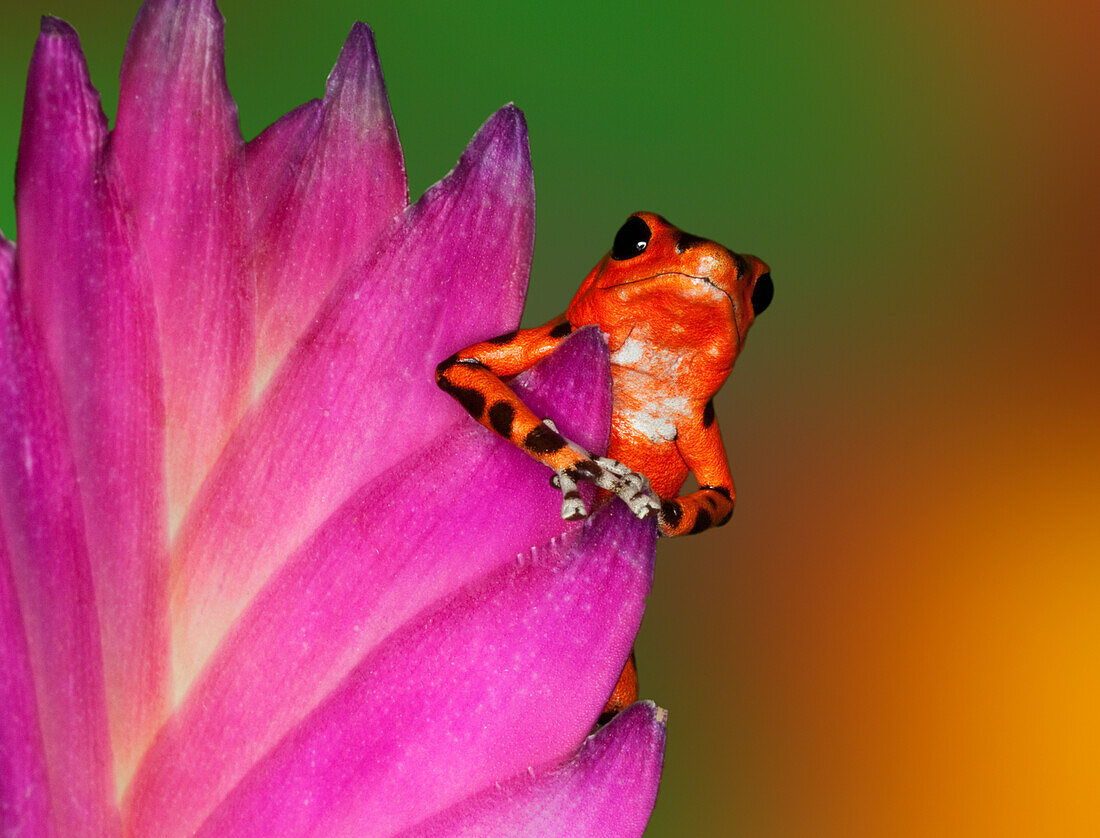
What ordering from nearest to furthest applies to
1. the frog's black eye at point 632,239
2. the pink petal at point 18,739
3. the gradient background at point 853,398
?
the pink petal at point 18,739, the frog's black eye at point 632,239, the gradient background at point 853,398

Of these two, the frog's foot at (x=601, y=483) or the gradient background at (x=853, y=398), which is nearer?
the frog's foot at (x=601, y=483)

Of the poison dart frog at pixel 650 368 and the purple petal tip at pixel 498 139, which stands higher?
the purple petal tip at pixel 498 139

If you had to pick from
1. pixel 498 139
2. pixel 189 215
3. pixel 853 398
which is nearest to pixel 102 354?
pixel 189 215

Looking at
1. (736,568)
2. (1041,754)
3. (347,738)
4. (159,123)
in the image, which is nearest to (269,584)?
(347,738)

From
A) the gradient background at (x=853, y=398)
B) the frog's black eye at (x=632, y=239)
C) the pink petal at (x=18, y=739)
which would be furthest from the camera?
the gradient background at (x=853, y=398)

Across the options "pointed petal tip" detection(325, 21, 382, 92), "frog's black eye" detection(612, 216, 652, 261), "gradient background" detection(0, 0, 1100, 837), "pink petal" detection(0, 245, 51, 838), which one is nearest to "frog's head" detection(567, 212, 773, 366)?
"frog's black eye" detection(612, 216, 652, 261)

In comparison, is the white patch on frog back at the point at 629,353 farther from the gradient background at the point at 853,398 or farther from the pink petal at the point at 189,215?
the gradient background at the point at 853,398

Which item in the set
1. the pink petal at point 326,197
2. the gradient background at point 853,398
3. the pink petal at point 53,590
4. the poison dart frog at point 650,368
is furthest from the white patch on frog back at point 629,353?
the gradient background at point 853,398
